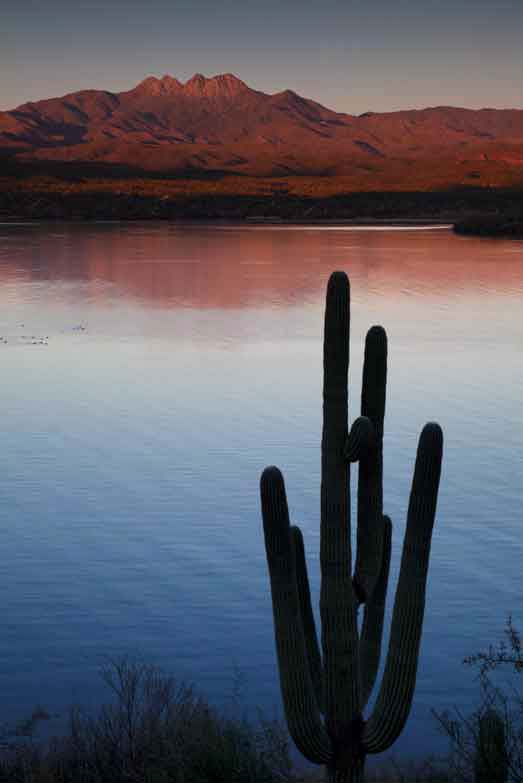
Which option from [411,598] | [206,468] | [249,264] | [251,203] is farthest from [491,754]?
[251,203]

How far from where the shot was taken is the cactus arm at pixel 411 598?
19.4 feet

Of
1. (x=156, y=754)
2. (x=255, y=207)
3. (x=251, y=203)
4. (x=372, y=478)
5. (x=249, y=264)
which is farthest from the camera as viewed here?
(x=251, y=203)

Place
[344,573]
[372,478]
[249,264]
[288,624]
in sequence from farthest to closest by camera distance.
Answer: [249,264]
[372,478]
[344,573]
[288,624]

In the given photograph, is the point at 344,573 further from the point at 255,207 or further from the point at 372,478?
the point at 255,207

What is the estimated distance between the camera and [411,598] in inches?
237

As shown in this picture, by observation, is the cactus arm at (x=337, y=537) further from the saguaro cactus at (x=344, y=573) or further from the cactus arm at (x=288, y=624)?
the cactus arm at (x=288, y=624)

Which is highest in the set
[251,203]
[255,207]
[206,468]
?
[251,203]

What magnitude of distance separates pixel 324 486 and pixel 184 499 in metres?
7.99

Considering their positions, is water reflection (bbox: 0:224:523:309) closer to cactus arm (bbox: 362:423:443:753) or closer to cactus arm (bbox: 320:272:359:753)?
cactus arm (bbox: 320:272:359:753)

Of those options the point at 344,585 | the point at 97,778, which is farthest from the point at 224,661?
the point at 344,585

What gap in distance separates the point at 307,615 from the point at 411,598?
1.04 m

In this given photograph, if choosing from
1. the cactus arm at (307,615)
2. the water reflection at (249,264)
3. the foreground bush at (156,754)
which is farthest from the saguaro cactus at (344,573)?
the water reflection at (249,264)

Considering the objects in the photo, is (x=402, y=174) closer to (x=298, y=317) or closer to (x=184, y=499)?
(x=298, y=317)

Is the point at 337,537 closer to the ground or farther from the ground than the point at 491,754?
farther from the ground
